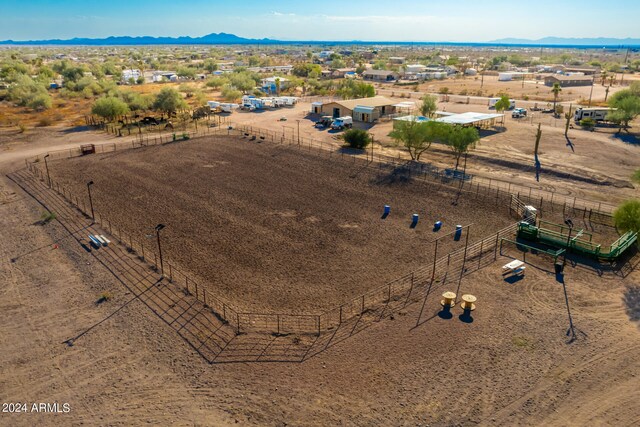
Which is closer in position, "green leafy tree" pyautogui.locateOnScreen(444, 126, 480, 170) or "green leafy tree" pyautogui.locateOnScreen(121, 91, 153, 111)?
"green leafy tree" pyautogui.locateOnScreen(444, 126, 480, 170)

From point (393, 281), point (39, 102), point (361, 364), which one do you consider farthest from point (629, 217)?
point (39, 102)

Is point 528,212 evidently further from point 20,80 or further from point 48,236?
point 20,80

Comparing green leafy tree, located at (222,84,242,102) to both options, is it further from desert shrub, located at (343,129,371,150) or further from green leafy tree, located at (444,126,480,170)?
green leafy tree, located at (444,126,480,170)

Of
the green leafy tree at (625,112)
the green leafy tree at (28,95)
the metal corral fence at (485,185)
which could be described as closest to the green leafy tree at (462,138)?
the metal corral fence at (485,185)

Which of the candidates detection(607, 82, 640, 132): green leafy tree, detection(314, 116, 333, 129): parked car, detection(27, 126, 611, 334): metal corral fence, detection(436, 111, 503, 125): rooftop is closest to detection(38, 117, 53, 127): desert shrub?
detection(27, 126, 611, 334): metal corral fence

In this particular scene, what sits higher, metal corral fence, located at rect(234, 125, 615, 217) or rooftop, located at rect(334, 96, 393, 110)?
rooftop, located at rect(334, 96, 393, 110)

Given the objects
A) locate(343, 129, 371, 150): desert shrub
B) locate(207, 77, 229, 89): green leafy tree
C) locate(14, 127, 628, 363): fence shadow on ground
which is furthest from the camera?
locate(207, 77, 229, 89): green leafy tree

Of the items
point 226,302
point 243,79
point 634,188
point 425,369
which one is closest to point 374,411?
point 425,369
